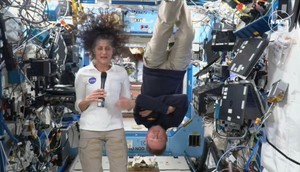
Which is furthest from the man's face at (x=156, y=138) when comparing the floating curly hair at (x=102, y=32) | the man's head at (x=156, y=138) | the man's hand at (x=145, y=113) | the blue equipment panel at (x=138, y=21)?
the blue equipment panel at (x=138, y=21)

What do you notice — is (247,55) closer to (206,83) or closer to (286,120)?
(286,120)

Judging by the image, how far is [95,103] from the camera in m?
2.63

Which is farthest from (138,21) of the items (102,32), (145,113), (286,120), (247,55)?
(286,120)

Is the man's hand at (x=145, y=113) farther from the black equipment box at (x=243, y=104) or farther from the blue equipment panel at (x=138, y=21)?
the blue equipment panel at (x=138, y=21)

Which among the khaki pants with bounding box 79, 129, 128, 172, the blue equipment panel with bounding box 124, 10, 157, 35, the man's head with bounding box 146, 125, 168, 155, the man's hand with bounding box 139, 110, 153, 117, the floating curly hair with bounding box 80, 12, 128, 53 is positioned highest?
the blue equipment panel with bounding box 124, 10, 157, 35

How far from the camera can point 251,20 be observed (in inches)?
93.9

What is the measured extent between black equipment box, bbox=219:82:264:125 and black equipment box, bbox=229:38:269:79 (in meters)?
0.12

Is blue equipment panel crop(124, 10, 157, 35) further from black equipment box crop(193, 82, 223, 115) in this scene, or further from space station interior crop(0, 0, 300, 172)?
black equipment box crop(193, 82, 223, 115)

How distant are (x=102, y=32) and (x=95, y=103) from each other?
71 cm

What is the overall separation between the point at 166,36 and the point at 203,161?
2.24 meters

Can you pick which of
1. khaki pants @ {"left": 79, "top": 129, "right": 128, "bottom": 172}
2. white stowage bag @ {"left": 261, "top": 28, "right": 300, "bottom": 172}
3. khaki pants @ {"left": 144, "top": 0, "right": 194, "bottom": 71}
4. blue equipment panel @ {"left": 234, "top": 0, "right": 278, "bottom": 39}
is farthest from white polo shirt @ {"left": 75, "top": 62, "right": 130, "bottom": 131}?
white stowage bag @ {"left": 261, "top": 28, "right": 300, "bottom": 172}

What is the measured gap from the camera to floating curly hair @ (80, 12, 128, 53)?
2814mm

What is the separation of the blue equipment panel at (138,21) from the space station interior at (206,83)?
14 millimetres

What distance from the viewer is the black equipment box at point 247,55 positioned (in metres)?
2.08
